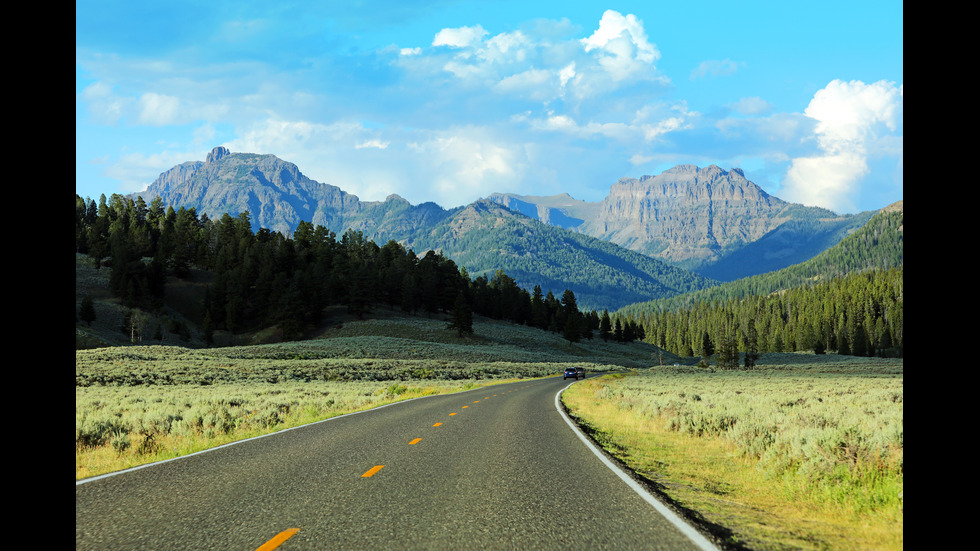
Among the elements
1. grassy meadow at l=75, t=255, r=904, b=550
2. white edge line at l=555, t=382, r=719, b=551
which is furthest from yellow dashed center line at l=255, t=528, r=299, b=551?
grassy meadow at l=75, t=255, r=904, b=550

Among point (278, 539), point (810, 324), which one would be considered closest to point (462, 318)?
point (278, 539)

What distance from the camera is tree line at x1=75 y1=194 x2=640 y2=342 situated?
312ft

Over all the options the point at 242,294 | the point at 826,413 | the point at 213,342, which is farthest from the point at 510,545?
the point at 242,294

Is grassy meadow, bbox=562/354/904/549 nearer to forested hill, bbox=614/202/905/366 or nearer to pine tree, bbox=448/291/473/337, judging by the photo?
pine tree, bbox=448/291/473/337

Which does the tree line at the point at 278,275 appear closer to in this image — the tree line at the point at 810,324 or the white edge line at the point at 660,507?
the tree line at the point at 810,324

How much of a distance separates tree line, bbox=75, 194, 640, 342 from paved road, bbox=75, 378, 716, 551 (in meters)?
85.8

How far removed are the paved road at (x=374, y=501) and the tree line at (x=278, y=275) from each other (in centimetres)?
8584

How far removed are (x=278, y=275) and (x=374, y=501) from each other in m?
97.5

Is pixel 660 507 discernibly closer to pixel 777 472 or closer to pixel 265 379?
pixel 777 472

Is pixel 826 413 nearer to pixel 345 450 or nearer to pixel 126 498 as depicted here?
pixel 345 450

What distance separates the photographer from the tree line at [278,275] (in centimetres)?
9506

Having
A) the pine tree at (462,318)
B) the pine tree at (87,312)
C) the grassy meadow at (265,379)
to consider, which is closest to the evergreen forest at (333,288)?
the pine tree at (462,318)

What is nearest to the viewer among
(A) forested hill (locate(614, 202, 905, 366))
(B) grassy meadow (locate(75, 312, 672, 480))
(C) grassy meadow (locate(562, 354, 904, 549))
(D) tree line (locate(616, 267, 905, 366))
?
(C) grassy meadow (locate(562, 354, 904, 549))
